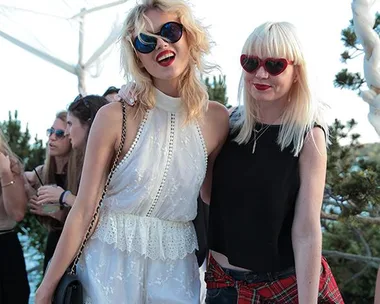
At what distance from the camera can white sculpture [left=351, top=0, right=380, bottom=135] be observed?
180 centimetres

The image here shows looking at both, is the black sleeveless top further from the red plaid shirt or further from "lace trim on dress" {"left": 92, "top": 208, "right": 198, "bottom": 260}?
"lace trim on dress" {"left": 92, "top": 208, "right": 198, "bottom": 260}

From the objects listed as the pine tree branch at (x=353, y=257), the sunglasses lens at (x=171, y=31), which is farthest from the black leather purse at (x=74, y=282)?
the pine tree branch at (x=353, y=257)

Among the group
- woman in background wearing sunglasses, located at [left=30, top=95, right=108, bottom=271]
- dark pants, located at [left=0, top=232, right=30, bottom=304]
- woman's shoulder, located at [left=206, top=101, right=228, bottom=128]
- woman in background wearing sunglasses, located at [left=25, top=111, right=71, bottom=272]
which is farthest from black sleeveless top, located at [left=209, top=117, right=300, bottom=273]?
dark pants, located at [left=0, top=232, right=30, bottom=304]

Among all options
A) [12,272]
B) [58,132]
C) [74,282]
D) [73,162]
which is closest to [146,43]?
[74,282]

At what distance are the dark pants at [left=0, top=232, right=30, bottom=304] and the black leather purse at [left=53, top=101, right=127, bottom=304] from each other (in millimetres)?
1424

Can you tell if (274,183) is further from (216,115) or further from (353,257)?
(353,257)

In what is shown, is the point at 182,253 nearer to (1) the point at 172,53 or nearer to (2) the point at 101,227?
(2) the point at 101,227

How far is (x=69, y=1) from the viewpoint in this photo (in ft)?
16.9

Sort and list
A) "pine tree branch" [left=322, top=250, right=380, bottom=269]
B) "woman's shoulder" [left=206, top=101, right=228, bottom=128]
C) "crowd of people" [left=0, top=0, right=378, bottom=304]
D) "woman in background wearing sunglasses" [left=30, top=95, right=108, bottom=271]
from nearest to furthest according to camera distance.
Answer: "crowd of people" [left=0, top=0, right=378, bottom=304] → "woman's shoulder" [left=206, top=101, right=228, bottom=128] → "woman in background wearing sunglasses" [left=30, top=95, right=108, bottom=271] → "pine tree branch" [left=322, top=250, right=380, bottom=269]

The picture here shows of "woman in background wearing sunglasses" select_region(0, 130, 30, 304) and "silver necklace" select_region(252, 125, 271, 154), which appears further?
"woman in background wearing sunglasses" select_region(0, 130, 30, 304)

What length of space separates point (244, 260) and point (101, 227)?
0.52 m

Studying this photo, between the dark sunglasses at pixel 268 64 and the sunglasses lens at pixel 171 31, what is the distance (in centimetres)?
26

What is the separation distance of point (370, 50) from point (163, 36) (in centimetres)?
68

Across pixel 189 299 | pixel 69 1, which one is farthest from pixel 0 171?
pixel 69 1
